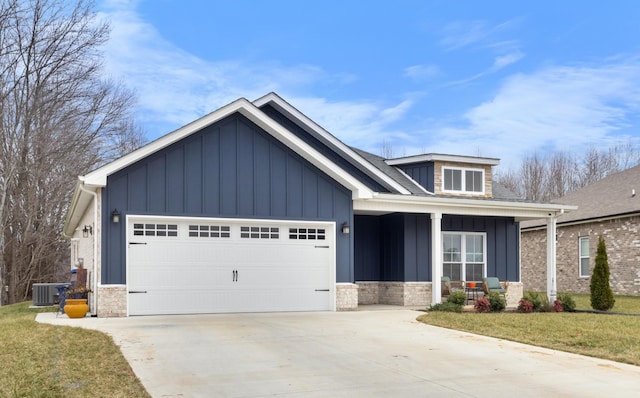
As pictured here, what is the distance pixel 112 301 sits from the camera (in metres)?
14.2

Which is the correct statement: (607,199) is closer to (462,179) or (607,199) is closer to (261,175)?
(462,179)

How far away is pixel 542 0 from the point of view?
18.7m

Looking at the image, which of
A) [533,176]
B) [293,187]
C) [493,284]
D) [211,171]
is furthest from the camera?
[533,176]

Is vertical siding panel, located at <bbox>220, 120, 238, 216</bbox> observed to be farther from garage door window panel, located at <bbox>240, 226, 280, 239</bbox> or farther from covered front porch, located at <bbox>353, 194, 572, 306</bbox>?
covered front porch, located at <bbox>353, 194, 572, 306</bbox>

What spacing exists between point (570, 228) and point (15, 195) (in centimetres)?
2396

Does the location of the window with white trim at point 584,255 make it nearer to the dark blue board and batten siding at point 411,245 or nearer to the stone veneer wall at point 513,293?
the dark blue board and batten siding at point 411,245

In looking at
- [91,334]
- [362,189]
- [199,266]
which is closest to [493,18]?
[362,189]

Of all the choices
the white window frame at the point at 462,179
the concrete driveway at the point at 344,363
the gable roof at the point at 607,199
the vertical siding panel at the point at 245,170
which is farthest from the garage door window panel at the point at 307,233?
the gable roof at the point at 607,199

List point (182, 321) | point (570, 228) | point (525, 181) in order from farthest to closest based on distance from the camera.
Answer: point (525, 181) → point (570, 228) → point (182, 321)

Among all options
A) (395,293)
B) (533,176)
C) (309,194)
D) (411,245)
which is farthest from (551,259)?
(533,176)

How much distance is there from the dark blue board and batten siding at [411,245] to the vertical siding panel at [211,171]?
5384mm

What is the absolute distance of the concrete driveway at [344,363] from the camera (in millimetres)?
7543

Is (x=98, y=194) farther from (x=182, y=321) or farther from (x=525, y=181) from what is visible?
(x=525, y=181)

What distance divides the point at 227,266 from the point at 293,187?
2469 millimetres
